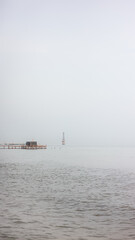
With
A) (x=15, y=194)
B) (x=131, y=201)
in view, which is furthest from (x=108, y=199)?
(x=15, y=194)

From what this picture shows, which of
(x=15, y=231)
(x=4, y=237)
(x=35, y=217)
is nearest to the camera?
(x=4, y=237)

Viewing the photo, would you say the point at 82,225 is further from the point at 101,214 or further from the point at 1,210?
the point at 1,210

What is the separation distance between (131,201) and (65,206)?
3614 mm

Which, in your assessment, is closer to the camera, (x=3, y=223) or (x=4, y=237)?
(x=4, y=237)

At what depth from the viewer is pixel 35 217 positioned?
11.3 metres

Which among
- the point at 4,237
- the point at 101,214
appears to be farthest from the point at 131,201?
the point at 4,237

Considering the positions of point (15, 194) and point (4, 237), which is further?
point (15, 194)

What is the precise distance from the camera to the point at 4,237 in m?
8.84

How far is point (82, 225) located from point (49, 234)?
5.12ft

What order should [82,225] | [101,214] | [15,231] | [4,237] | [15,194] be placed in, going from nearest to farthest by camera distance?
[4,237] < [15,231] < [82,225] < [101,214] < [15,194]

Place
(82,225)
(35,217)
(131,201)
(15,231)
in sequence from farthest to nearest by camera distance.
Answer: (131,201), (35,217), (82,225), (15,231)

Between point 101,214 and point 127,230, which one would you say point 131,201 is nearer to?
point 101,214

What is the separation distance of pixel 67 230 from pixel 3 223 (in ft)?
7.70

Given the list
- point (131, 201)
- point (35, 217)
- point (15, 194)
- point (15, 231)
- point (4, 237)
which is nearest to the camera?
point (4, 237)
